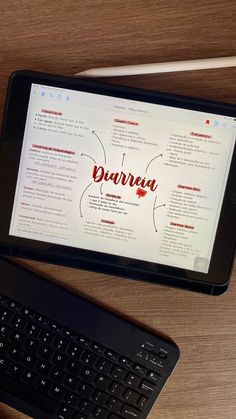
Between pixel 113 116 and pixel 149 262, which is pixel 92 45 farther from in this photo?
pixel 149 262

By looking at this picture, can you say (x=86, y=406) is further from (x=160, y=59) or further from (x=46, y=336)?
(x=160, y=59)

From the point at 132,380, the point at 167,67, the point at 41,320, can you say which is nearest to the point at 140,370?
the point at 132,380

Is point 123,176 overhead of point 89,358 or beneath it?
overhead

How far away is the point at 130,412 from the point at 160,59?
388mm

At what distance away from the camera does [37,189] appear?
56 centimetres

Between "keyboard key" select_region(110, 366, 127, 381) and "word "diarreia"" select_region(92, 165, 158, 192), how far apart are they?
20 centimetres

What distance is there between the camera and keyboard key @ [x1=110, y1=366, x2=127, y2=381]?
58 cm

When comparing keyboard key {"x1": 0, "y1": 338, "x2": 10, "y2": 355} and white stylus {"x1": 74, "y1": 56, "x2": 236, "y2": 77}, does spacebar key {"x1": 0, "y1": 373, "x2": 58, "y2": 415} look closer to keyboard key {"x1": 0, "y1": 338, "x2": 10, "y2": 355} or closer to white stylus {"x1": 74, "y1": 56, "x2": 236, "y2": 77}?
keyboard key {"x1": 0, "y1": 338, "x2": 10, "y2": 355}

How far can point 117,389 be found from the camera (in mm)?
577

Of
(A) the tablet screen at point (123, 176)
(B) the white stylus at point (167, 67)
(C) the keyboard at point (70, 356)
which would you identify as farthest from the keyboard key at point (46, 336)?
(B) the white stylus at point (167, 67)

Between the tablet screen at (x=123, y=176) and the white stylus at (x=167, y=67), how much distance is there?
3cm

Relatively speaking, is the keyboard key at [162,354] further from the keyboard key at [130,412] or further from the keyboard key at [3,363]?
the keyboard key at [3,363]

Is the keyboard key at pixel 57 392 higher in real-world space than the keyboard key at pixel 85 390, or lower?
lower

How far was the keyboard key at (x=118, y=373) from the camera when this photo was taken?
22.7 inches
